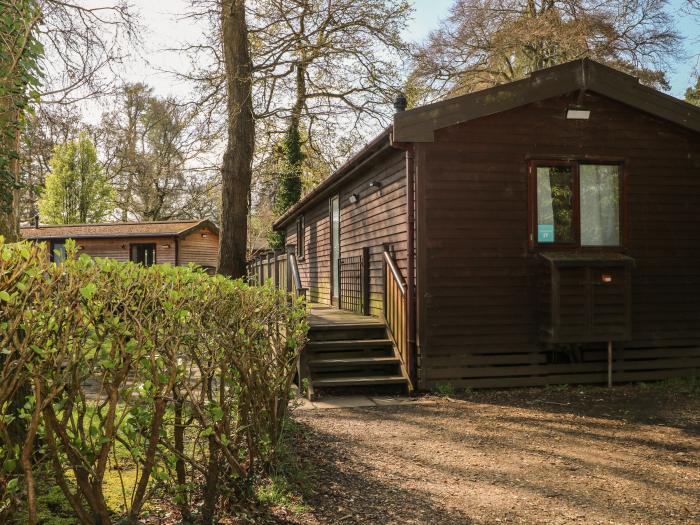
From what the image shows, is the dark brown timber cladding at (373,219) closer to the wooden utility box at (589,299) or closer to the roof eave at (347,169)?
the roof eave at (347,169)

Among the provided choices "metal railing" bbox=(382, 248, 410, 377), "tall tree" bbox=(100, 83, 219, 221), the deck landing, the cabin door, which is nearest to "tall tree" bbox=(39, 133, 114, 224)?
"tall tree" bbox=(100, 83, 219, 221)

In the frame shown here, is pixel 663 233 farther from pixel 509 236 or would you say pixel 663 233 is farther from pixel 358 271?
pixel 358 271

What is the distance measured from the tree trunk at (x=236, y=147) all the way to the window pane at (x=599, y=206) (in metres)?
6.47

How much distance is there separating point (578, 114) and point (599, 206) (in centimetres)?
133

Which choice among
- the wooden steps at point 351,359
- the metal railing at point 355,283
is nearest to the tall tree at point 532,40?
the metal railing at point 355,283

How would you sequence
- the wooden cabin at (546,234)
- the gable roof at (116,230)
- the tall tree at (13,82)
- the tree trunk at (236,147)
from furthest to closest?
the gable roof at (116,230)
the tree trunk at (236,147)
the wooden cabin at (546,234)
the tall tree at (13,82)

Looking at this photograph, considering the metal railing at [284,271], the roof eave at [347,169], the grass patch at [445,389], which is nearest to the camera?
the grass patch at [445,389]

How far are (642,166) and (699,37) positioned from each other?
3.64 m

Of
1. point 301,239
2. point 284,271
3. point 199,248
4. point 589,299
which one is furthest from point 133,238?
point 589,299

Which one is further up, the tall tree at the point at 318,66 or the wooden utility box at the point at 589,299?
the tall tree at the point at 318,66

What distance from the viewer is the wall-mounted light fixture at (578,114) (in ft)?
28.3

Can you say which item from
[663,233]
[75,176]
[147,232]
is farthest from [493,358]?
[75,176]

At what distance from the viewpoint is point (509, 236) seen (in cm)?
842

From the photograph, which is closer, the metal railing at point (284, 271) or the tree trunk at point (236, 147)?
the metal railing at point (284, 271)
